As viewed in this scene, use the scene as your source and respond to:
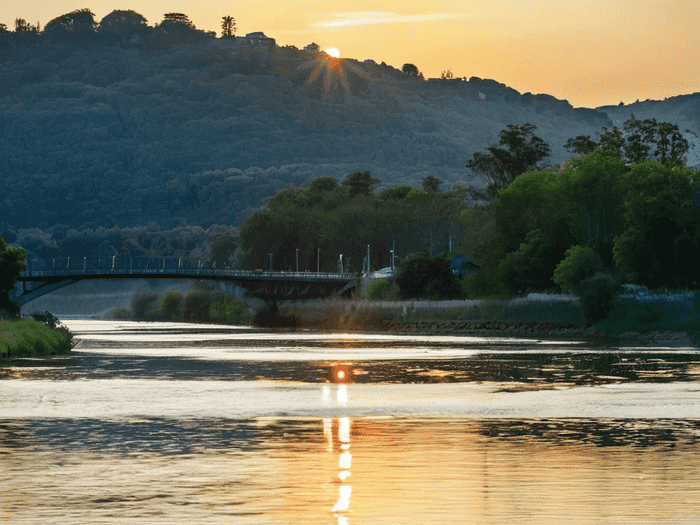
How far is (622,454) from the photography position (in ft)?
107

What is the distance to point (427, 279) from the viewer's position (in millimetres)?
183750

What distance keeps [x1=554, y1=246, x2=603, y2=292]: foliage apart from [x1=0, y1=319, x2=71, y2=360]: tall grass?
6315 centimetres

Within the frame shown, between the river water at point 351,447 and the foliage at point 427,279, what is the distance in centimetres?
11075

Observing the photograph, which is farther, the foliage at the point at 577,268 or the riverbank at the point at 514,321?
the foliage at the point at 577,268

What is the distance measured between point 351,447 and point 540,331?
113 meters

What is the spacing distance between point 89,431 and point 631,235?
110611 millimetres

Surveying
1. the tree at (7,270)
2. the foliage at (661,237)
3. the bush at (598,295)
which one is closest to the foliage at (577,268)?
the foliage at (661,237)

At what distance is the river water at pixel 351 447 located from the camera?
24.9 meters

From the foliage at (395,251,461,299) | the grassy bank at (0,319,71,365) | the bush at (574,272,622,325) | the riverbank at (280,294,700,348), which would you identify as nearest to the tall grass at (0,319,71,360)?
the grassy bank at (0,319,71,365)

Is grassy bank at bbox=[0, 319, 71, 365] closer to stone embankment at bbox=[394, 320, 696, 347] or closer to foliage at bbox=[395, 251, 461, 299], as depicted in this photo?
stone embankment at bbox=[394, 320, 696, 347]

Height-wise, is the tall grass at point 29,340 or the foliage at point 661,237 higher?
the foliage at point 661,237

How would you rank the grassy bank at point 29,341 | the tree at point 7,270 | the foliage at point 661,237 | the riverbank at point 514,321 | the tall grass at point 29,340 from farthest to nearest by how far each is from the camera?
the foliage at point 661,237 → the tree at point 7,270 → the riverbank at point 514,321 → the tall grass at point 29,340 → the grassy bank at point 29,341

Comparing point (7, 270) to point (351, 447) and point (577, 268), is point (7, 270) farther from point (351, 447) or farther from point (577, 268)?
point (351, 447)

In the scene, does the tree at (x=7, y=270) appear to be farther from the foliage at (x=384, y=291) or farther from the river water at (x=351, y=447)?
the foliage at (x=384, y=291)
